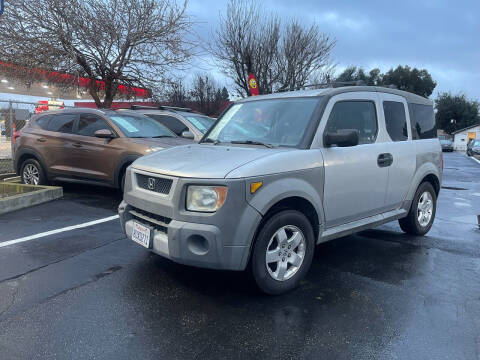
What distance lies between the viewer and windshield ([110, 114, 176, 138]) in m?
7.37

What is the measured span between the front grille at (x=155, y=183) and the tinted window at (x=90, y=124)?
413cm

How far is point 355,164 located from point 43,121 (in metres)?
6.80

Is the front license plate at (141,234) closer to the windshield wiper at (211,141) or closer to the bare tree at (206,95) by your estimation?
the windshield wiper at (211,141)

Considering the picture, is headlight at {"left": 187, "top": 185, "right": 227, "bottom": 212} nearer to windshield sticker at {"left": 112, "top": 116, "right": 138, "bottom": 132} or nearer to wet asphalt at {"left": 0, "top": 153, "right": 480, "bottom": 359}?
wet asphalt at {"left": 0, "top": 153, "right": 480, "bottom": 359}

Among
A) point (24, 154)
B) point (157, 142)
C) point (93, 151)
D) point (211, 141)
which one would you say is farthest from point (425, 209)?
point (24, 154)

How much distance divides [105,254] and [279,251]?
2.13m

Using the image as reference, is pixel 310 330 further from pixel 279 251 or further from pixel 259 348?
pixel 279 251

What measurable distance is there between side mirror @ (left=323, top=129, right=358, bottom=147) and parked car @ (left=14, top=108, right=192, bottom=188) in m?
3.92

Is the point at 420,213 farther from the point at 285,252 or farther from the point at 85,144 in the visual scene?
the point at 85,144

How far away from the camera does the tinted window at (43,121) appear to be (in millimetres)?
8055

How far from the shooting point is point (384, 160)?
14.5ft

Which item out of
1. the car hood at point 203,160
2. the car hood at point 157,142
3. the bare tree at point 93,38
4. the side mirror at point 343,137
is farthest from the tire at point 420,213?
the bare tree at point 93,38

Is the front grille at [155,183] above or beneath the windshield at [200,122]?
beneath

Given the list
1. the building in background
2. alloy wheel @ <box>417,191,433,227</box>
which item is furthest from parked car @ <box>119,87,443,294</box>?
the building in background
